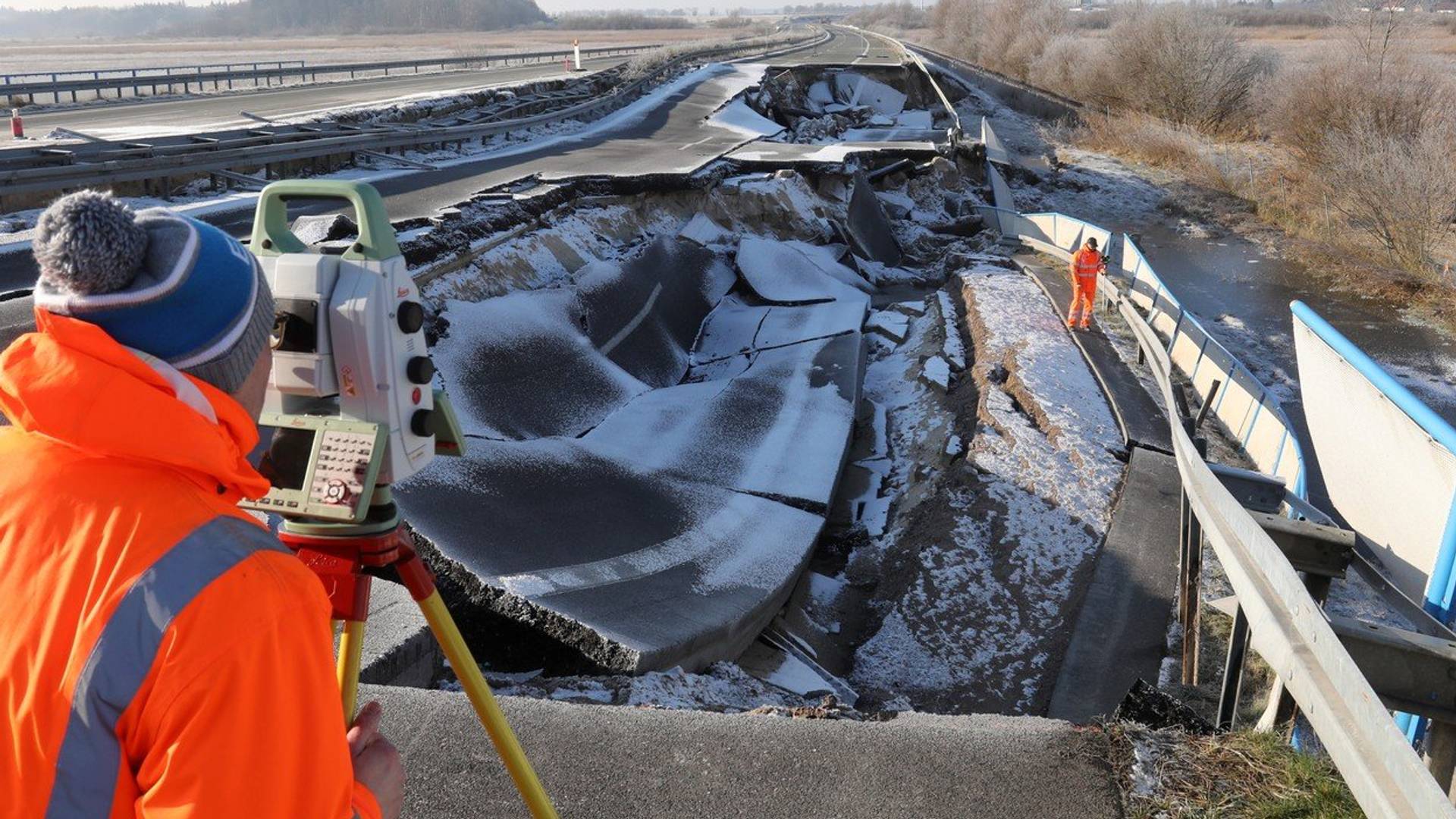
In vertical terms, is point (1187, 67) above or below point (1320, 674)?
above

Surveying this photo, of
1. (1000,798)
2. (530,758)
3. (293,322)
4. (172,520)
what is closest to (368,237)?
(293,322)

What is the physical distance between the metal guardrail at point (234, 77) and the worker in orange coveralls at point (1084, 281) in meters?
20.8

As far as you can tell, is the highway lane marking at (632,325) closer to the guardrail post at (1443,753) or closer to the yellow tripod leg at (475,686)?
the guardrail post at (1443,753)

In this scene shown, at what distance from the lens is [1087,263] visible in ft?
43.0

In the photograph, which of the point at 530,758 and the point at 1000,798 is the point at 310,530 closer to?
the point at 530,758

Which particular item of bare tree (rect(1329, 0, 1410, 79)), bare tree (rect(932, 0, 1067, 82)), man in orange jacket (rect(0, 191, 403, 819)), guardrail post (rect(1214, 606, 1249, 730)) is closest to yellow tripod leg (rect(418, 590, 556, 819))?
man in orange jacket (rect(0, 191, 403, 819))

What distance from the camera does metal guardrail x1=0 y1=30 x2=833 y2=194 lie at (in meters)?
11.9

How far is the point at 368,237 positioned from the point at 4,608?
3.46ft

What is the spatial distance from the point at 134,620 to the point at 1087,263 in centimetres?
1302

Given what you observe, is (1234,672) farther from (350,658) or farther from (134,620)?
(134,620)

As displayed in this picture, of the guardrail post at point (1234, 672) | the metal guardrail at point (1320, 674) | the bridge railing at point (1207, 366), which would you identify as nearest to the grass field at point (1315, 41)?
the bridge railing at point (1207, 366)

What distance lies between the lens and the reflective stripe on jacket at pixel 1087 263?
13.0m

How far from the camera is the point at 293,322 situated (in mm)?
2213

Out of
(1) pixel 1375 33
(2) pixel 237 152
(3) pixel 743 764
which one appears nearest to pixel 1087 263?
(3) pixel 743 764
